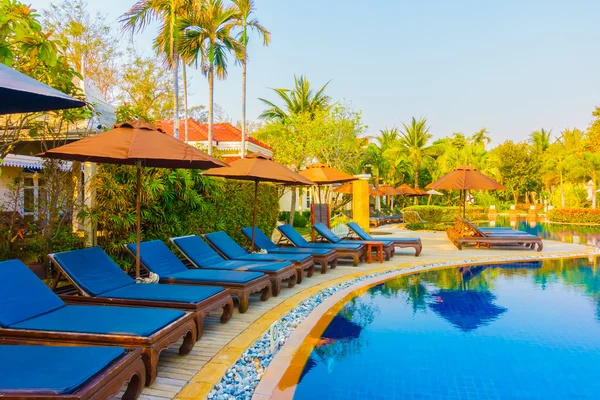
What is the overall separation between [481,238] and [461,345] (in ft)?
29.6

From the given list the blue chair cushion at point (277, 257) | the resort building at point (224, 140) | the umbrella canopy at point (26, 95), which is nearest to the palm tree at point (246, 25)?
the resort building at point (224, 140)

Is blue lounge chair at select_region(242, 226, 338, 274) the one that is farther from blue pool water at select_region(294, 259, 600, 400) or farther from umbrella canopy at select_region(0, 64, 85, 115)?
umbrella canopy at select_region(0, 64, 85, 115)

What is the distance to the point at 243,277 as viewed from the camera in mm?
6250

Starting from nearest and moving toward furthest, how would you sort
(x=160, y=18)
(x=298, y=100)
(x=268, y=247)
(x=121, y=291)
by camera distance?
(x=121, y=291) → (x=268, y=247) → (x=160, y=18) → (x=298, y=100)

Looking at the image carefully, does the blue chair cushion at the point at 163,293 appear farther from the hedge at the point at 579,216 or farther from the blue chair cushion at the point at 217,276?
the hedge at the point at 579,216

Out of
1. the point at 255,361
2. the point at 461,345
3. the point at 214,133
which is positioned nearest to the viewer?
the point at 255,361

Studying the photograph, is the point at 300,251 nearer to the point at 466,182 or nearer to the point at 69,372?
the point at 69,372

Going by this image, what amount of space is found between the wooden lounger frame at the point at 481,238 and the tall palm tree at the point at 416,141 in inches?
978

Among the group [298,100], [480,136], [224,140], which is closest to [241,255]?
[224,140]

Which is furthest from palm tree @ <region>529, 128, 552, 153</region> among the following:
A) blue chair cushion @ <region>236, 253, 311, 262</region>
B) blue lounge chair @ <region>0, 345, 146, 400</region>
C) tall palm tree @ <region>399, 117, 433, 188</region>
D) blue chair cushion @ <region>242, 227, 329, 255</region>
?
blue lounge chair @ <region>0, 345, 146, 400</region>

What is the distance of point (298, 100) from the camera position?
110ft

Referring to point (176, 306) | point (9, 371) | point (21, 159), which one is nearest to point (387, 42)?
point (21, 159)

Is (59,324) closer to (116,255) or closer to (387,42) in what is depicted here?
(116,255)

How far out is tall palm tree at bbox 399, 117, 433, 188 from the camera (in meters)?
39.1
